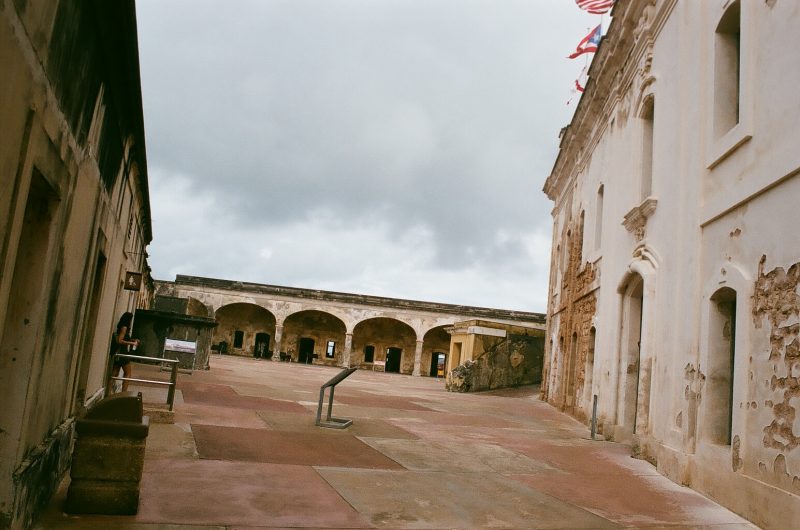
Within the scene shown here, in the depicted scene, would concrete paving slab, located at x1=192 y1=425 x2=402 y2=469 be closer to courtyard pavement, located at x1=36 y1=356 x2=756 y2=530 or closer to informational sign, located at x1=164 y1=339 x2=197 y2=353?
courtyard pavement, located at x1=36 y1=356 x2=756 y2=530

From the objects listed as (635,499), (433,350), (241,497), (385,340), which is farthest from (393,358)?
(241,497)

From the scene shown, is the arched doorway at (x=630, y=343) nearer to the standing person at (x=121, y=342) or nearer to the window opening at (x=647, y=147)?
the window opening at (x=647, y=147)

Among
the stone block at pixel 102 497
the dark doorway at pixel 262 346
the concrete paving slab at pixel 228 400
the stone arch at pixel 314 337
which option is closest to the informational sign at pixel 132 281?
the concrete paving slab at pixel 228 400

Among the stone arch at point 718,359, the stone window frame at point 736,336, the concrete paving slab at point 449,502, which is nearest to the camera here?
the concrete paving slab at point 449,502

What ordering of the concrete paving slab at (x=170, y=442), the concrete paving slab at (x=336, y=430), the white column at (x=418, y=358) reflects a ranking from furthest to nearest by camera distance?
the white column at (x=418, y=358)
the concrete paving slab at (x=336, y=430)
the concrete paving slab at (x=170, y=442)

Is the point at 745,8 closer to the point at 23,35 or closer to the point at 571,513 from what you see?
the point at 571,513

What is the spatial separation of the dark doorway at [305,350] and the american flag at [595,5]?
33026 millimetres

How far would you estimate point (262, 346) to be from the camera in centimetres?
4334

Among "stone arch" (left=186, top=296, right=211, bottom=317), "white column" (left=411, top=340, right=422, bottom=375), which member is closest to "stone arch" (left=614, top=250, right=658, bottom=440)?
"white column" (left=411, top=340, right=422, bottom=375)

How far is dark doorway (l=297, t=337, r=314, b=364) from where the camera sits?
43.7m

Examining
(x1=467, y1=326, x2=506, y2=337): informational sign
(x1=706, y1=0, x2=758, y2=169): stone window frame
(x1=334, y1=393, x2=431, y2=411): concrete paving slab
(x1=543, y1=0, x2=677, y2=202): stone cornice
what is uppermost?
(x1=543, y1=0, x2=677, y2=202): stone cornice

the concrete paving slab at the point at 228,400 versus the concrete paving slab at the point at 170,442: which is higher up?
the concrete paving slab at the point at 228,400

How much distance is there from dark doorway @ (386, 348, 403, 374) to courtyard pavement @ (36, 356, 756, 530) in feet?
110

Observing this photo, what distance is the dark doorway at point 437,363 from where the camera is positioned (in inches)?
1737
